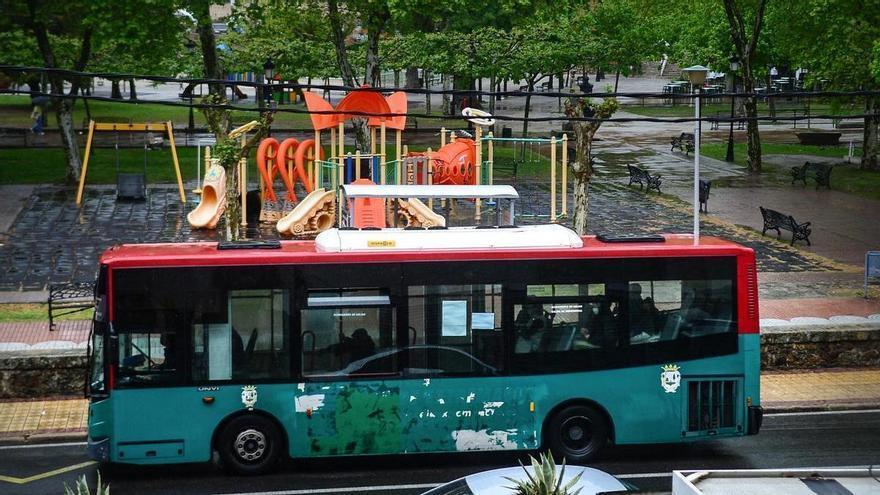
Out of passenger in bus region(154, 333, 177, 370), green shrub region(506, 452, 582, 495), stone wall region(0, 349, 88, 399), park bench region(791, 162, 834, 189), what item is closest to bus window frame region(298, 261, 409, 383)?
passenger in bus region(154, 333, 177, 370)

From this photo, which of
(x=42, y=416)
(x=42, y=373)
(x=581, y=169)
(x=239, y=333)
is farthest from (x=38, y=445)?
(x=581, y=169)

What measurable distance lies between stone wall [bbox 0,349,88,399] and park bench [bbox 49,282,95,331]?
11.8 ft

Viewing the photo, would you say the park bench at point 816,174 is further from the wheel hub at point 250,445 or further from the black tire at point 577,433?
the wheel hub at point 250,445

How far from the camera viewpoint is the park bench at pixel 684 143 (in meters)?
50.5

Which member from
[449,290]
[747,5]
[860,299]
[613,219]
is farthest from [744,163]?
[449,290]

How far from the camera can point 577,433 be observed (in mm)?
16250

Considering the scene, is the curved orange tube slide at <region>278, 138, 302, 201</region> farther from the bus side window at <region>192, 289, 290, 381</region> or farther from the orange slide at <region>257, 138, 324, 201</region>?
the bus side window at <region>192, 289, 290, 381</region>

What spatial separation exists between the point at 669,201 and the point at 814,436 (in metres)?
22.0

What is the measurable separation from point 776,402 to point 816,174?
83.8ft

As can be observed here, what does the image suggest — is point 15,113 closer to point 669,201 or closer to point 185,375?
point 669,201

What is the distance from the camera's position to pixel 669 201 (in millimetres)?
39094

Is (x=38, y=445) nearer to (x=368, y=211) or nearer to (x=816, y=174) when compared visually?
(x=368, y=211)

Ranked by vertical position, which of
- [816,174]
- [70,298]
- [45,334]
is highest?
[816,174]

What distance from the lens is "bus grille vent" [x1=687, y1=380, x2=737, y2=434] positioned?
643 inches
